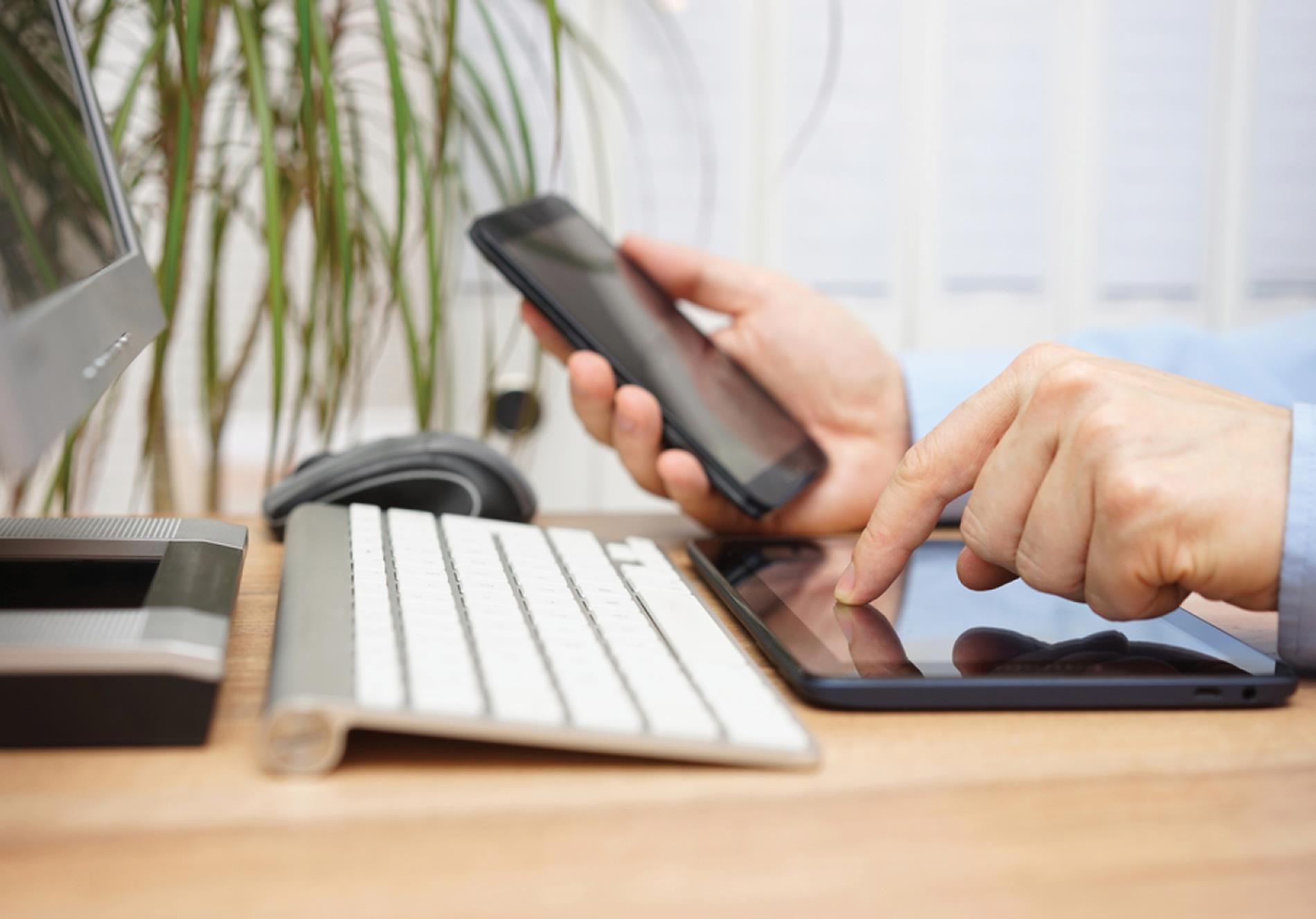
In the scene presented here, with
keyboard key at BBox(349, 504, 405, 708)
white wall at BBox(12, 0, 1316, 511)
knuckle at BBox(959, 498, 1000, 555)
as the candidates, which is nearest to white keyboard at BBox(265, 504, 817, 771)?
keyboard key at BBox(349, 504, 405, 708)

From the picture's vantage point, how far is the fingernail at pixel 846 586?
44cm

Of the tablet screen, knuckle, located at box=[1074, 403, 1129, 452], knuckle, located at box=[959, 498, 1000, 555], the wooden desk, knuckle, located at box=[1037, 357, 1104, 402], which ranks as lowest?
the tablet screen

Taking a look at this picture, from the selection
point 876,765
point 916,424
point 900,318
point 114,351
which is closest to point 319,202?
point 114,351

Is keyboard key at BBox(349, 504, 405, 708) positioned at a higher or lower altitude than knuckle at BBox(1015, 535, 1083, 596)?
higher

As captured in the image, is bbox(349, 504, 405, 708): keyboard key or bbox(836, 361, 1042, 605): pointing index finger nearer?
bbox(349, 504, 405, 708): keyboard key

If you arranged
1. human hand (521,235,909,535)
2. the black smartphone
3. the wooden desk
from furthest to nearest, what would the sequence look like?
1. human hand (521,235,909,535)
2. the black smartphone
3. the wooden desk

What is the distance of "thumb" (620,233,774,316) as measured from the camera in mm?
763

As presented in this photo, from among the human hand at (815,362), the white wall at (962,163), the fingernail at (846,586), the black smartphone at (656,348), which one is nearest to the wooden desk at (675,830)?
the fingernail at (846,586)

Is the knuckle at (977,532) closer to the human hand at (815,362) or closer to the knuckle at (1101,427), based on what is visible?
the knuckle at (1101,427)

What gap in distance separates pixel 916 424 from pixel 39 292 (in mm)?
591

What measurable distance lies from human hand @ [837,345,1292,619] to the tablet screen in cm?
2

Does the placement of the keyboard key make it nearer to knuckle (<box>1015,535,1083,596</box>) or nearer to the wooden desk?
the wooden desk

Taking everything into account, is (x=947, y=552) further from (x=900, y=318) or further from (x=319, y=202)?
(x=900, y=318)

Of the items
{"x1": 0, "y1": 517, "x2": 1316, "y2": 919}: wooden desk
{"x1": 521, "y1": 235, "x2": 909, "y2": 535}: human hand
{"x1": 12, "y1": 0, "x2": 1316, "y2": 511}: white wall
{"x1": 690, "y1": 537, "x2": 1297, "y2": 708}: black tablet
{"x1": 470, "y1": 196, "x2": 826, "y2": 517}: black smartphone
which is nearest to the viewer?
{"x1": 0, "y1": 517, "x2": 1316, "y2": 919}: wooden desk
